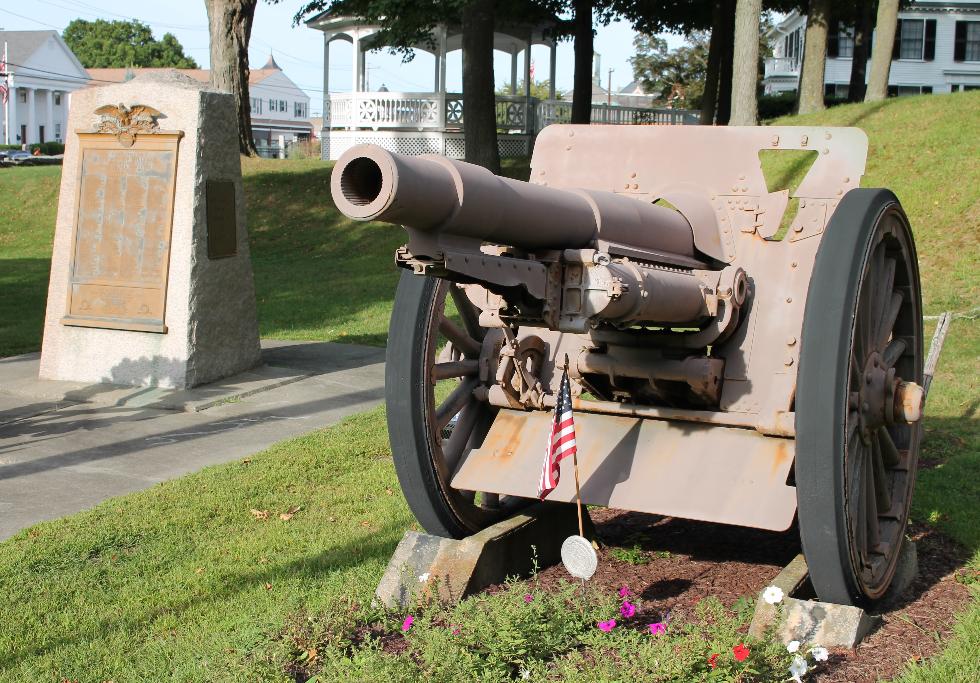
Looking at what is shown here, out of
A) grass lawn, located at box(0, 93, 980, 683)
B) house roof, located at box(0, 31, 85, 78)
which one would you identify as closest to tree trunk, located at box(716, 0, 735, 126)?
grass lawn, located at box(0, 93, 980, 683)

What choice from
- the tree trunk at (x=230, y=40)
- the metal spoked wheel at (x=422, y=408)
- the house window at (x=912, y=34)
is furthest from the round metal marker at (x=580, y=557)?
the house window at (x=912, y=34)

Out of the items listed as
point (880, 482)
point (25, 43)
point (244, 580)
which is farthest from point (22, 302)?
point (25, 43)

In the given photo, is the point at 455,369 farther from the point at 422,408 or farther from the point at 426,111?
the point at 426,111

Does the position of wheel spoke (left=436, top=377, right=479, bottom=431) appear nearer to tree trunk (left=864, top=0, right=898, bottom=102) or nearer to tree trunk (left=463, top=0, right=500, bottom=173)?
tree trunk (left=463, top=0, right=500, bottom=173)

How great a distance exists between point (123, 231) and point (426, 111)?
20.7 meters

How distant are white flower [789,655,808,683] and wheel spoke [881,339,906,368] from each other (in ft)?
4.37

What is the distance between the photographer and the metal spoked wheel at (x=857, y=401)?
12.2ft

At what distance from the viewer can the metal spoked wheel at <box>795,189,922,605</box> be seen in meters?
3.73

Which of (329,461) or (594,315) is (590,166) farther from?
(329,461)

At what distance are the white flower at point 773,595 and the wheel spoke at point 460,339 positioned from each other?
166 centimetres

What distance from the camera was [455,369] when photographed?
484 cm

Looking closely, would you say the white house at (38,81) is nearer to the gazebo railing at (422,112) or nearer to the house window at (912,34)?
the house window at (912,34)

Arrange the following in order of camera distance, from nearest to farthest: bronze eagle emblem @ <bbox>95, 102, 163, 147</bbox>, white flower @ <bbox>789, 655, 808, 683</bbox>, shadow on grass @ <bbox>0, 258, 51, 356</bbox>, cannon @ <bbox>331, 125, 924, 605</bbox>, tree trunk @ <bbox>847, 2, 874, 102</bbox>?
white flower @ <bbox>789, 655, 808, 683</bbox> < cannon @ <bbox>331, 125, 924, 605</bbox> < bronze eagle emblem @ <bbox>95, 102, 163, 147</bbox> < shadow on grass @ <bbox>0, 258, 51, 356</bbox> < tree trunk @ <bbox>847, 2, 874, 102</bbox>

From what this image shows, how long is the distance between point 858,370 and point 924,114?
52.3ft
